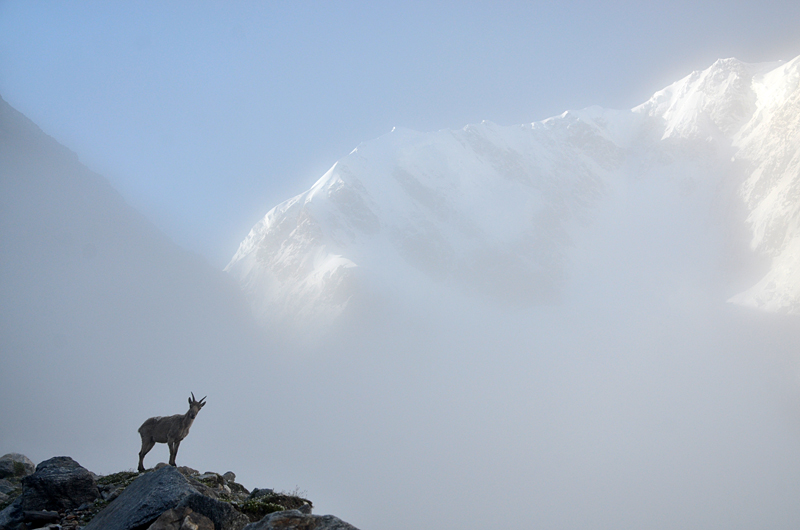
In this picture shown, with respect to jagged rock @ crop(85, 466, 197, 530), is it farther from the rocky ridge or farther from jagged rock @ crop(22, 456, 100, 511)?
jagged rock @ crop(22, 456, 100, 511)

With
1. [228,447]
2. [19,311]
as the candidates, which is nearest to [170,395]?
[228,447]

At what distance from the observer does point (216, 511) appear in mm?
7168

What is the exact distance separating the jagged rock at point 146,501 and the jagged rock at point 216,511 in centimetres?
34

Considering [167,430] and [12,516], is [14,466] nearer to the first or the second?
[167,430]

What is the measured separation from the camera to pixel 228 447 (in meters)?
188

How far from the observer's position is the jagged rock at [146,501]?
295 inches

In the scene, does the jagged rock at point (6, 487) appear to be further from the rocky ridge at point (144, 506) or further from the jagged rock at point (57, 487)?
the jagged rock at point (57, 487)

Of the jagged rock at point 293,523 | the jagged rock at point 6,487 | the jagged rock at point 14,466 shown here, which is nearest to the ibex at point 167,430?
the jagged rock at point 6,487

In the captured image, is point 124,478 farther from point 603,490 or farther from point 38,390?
point 603,490

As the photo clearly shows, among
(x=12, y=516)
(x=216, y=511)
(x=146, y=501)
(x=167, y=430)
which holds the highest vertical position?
(x=167, y=430)

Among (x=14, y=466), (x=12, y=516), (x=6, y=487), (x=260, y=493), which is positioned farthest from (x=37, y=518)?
(x=14, y=466)

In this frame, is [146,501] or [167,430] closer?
[146,501]

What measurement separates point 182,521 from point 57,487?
6.27 metres

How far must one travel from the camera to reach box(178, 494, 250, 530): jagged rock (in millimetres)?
6977
